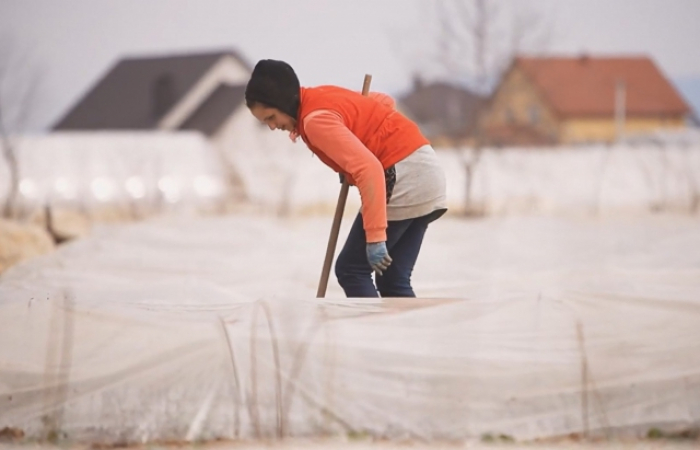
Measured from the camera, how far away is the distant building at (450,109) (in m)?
14.1

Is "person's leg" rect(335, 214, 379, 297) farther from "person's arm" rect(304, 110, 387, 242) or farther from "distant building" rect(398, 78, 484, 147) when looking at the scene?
"distant building" rect(398, 78, 484, 147)

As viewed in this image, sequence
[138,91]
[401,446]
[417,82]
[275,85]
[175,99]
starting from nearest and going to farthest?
[401,446] < [275,85] < [417,82] < [175,99] < [138,91]

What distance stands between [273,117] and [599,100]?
76.4ft

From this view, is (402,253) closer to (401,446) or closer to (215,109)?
(401,446)

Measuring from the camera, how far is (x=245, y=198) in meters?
16.0

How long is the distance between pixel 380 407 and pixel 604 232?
19.0 feet

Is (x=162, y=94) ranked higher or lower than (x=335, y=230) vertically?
higher

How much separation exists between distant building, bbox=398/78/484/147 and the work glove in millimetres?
10937

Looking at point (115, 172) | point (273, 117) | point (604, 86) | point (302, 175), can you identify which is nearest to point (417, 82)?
point (302, 175)

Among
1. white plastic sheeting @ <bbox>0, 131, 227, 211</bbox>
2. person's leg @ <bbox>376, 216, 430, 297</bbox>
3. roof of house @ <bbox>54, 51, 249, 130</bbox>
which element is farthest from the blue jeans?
roof of house @ <bbox>54, 51, 249, 130</bbox>

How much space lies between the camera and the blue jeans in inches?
104

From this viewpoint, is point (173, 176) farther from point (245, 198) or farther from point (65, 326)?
point (65, 326)

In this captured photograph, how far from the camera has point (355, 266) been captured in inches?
105

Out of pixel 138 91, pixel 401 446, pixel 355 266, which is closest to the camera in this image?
pixel 401 446
